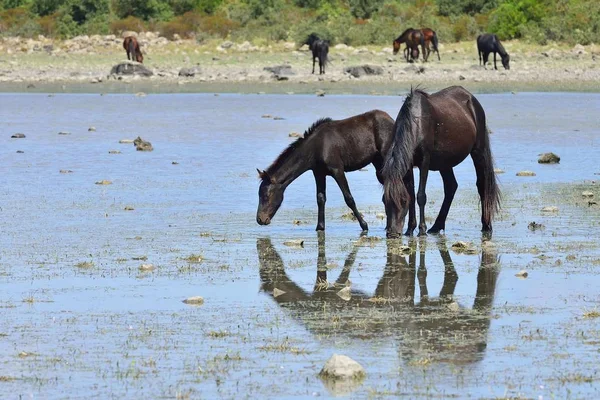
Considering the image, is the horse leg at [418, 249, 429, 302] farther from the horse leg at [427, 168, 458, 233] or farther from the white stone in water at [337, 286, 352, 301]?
the horse leg at [427, 168, 458, 233]

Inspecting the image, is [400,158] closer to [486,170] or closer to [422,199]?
[422,199]

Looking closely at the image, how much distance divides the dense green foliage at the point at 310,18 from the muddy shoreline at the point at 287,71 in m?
1.93

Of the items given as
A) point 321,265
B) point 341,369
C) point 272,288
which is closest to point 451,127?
point 321,265

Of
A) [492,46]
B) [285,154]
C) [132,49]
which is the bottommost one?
[132,49]

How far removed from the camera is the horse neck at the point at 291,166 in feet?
41.3

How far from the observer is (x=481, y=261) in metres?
10.6

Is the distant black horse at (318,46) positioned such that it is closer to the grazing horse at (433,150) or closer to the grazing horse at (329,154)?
the grazing horse at (433,150)

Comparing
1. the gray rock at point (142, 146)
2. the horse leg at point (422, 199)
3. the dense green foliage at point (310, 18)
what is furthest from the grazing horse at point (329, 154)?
the dense green foliage at point (310, 18)

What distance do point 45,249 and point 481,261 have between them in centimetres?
399

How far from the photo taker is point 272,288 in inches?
374

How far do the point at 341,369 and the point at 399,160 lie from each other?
5159 mm

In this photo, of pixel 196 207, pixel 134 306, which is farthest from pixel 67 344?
pixel 196 207

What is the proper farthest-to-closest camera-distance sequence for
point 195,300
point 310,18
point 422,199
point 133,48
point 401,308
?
point 310,18, point 133,48, point 422,199, point 195,300, point 401,308

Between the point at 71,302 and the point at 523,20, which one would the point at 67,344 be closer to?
the point at 71,302
